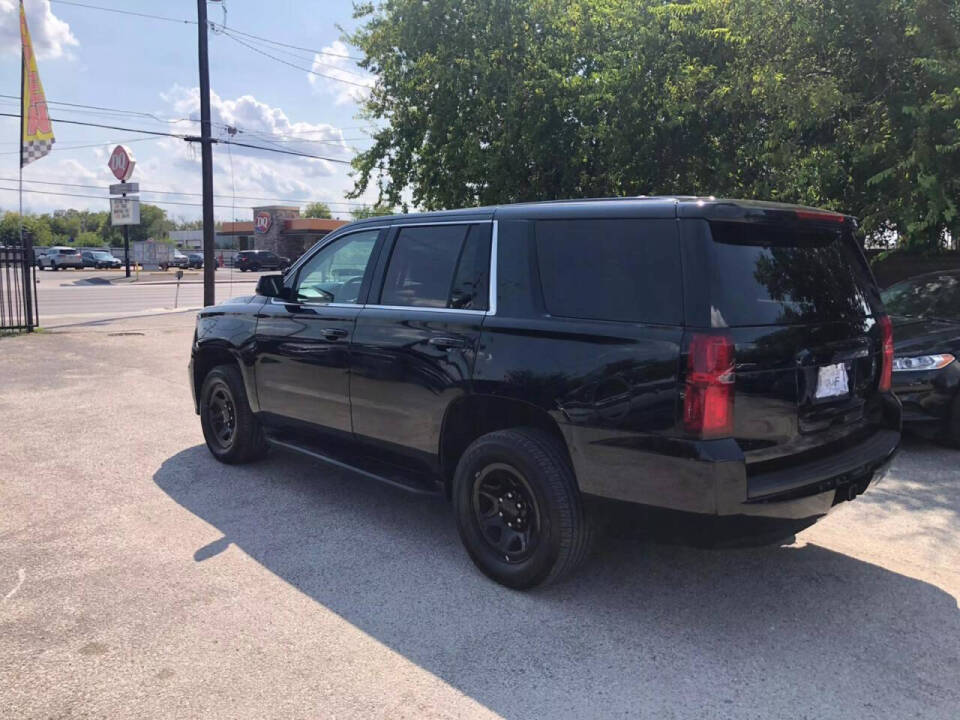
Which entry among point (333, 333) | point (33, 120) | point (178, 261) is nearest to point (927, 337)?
point (333, 333)

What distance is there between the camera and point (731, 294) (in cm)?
329

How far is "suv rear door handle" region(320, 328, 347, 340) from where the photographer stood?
15.8 ft

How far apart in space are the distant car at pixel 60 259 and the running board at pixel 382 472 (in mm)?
56419

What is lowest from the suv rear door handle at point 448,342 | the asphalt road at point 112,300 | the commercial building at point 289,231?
the asphalt road at point 112,300

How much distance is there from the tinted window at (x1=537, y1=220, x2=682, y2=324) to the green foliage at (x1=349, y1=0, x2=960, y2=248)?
6.48m

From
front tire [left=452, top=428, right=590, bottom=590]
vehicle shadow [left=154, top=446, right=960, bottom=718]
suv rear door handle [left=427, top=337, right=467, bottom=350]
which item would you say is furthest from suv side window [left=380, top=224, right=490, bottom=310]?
vehicle shadow [left=154, top=446, right=960, bottom=718]

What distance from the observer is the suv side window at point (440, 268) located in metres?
4.15

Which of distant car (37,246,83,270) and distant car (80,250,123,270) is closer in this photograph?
distant car (37,246,83,270)

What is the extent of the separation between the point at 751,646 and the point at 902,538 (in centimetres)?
186

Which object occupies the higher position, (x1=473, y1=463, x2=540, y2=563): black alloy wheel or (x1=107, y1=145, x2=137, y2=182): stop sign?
(x1=107, y1=145, x2=137, y2=182): stop sign

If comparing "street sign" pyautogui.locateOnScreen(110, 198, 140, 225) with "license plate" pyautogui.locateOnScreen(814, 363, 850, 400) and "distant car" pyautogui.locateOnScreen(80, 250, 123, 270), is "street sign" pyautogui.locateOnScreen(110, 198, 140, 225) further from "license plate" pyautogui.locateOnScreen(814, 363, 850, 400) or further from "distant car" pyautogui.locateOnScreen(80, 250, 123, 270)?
"license plate" pyautogui.locateOnScreen(814, 363, 850, 400)

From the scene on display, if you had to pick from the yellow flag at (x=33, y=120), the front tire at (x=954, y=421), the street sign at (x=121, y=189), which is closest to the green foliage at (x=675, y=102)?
the front tire at (x=954, y=421)

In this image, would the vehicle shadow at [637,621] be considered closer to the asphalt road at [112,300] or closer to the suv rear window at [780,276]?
the suv rear window at [780,276]

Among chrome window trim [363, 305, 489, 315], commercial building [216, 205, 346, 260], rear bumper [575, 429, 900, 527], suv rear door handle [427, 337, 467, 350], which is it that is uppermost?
commercial building [216, 205, 346, 260]
